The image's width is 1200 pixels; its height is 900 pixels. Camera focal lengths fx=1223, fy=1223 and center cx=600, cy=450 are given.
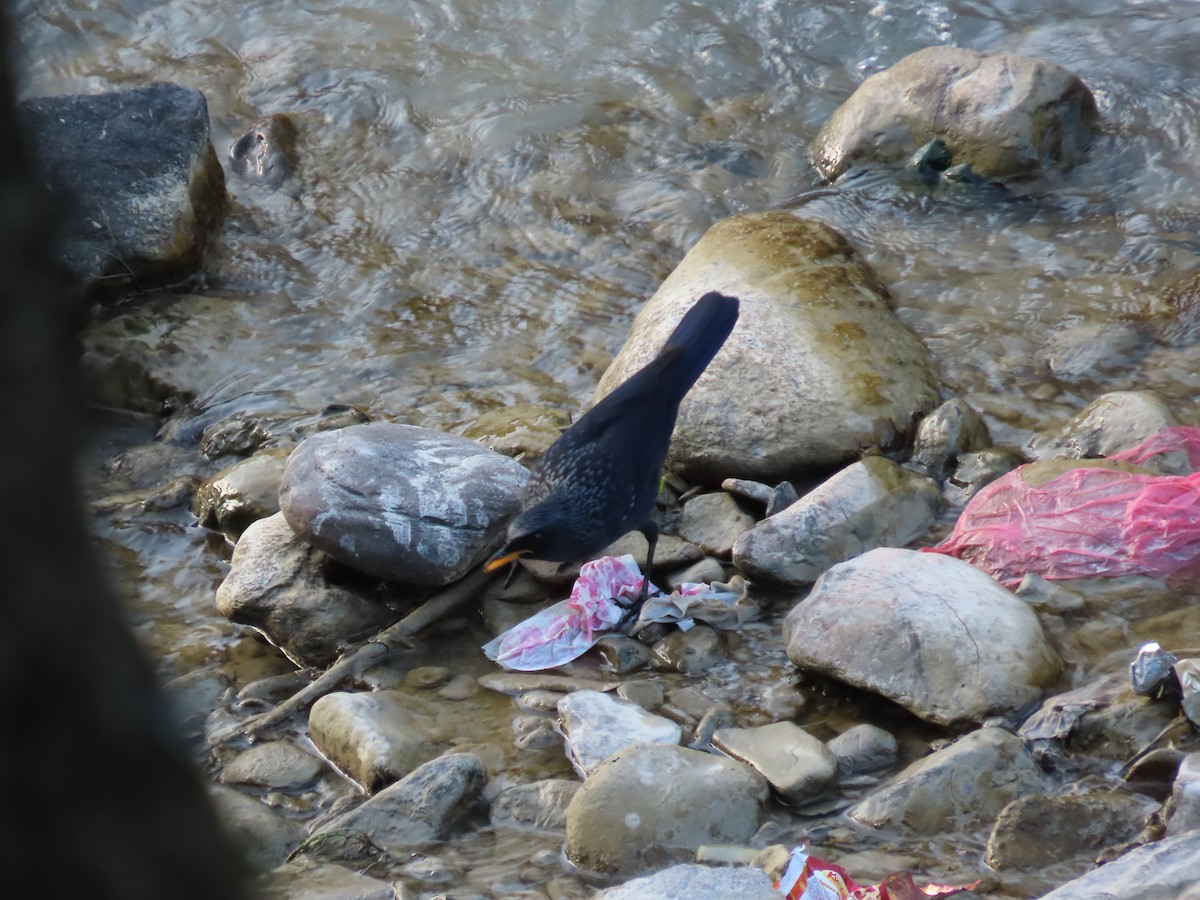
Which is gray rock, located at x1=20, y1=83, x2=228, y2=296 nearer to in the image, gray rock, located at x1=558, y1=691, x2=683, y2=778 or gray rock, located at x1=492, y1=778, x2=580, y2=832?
gray rock, located at x1=558, y1=691, x2=683, y2=778

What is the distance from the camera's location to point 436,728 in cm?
431

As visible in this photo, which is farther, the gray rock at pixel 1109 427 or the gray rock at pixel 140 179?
the gray rock at pixel 140 179

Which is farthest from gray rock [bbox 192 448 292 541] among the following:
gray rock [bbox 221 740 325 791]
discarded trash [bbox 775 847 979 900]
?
discarded trash [bbox 775 847 979 900]

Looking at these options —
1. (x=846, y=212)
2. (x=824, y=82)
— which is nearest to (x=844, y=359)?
(x=846, y=212)

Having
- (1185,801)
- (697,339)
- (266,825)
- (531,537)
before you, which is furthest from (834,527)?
(266,825)

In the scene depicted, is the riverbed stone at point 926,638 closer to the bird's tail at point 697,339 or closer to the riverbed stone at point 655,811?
the riverbed stone at point 655,811

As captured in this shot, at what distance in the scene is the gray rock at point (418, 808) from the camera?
3605 mm

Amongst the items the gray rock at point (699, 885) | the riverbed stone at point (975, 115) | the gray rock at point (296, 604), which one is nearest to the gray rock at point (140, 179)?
the gray rock at point (296, 604)

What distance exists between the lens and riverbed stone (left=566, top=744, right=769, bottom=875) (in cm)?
337

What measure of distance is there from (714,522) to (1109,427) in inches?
68.4

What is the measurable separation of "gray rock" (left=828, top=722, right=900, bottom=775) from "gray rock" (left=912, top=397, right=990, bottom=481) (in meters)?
1.87

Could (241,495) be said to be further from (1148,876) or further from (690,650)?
(1148,876)

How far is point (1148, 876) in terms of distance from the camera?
8.67ft

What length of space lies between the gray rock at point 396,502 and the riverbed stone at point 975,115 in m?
4.27
